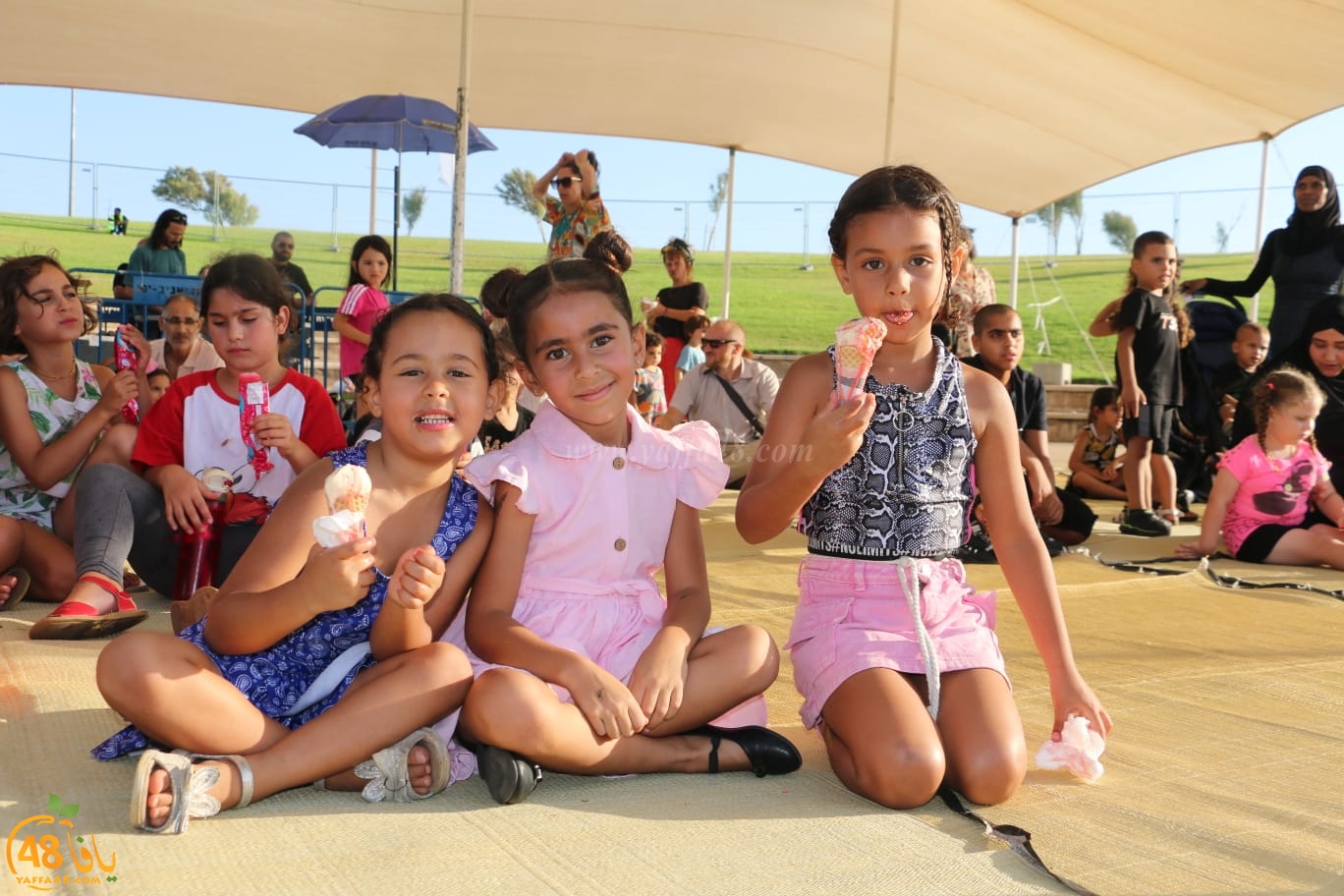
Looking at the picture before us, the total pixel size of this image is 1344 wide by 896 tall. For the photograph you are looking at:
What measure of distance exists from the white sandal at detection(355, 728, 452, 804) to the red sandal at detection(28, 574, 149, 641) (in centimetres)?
126

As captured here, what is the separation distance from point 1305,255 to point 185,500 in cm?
659

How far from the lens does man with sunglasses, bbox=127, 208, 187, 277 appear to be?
8977mm

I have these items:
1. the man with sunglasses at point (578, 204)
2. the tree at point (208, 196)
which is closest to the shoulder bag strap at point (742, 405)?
the man with sunglasses at point (578, 204)

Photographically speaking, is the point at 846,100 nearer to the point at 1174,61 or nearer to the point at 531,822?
the point at 1174,61

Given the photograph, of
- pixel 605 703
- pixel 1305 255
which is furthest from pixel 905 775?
pixel 1305 255

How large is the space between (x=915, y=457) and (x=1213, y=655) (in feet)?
4.63

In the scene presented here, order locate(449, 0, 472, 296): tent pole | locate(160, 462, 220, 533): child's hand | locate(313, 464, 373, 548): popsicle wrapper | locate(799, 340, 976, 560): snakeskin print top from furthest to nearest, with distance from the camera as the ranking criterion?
1. locate(449, 0, 472, 296): tent pole
2. locate(160, 462, 220, 533): child's hand
3. locate(799, 340, 976, 560): snakeskin print top
4. locate(313, 464, 373, 548): popsicle wrapper

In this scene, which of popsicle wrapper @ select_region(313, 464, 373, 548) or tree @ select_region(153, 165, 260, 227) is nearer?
popsicle wrapper @ select_region(313, 464, 373, 548)

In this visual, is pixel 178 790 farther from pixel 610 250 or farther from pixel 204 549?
pixel 610 250

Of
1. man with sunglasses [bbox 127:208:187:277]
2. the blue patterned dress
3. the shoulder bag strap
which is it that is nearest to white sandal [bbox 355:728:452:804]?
the blue patterned dress

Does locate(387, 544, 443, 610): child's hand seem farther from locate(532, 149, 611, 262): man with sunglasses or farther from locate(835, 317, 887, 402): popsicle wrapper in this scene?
locate(532, 149, 611, 262): man with sunglasses

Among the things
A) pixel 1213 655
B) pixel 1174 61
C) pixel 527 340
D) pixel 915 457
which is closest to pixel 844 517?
pixel 915 457

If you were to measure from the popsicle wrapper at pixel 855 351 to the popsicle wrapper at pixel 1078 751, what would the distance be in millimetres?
728

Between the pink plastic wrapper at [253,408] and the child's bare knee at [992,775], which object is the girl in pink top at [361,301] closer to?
the pink plastic wrapper at [253,408]
